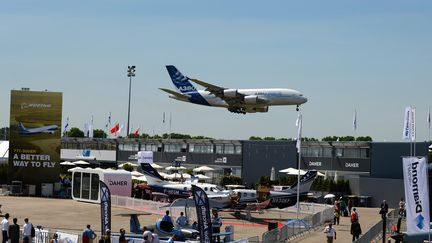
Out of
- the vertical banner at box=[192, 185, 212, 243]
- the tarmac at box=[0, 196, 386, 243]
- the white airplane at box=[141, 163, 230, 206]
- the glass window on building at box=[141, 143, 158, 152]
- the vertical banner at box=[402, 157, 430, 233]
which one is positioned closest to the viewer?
the vertical banner at box=[402, 157, 430, 233]

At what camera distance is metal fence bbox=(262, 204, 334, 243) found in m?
24.2

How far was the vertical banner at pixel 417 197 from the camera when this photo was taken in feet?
64.8

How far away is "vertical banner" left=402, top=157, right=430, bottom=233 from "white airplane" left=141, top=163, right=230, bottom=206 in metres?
19.9

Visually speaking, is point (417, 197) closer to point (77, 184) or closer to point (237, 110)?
point (77, 184)

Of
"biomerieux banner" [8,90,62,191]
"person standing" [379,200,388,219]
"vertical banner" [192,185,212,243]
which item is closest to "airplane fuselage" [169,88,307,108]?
"biomerieux banner" [8,90,62,191]

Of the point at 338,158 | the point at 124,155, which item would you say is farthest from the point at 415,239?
the point at 124,155

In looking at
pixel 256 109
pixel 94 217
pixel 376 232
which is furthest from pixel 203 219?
pixel 256 109

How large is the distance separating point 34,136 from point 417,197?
36.5m

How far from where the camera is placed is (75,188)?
46.9 metres

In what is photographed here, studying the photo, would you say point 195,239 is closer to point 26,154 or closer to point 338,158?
point 26,154

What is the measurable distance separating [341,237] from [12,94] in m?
29.9

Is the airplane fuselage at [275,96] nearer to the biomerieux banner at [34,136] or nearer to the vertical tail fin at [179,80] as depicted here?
the vertical tail fin at [179,80]

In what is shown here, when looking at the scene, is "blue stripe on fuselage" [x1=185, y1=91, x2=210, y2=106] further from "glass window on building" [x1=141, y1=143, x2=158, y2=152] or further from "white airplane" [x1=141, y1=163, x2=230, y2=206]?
"glass window on building" [x1=141, y1=143, x2=158, y2=152]

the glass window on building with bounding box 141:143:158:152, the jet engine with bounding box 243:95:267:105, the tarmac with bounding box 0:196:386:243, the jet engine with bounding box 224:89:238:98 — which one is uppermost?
the jet engine with bounding box 224:89:238:98
